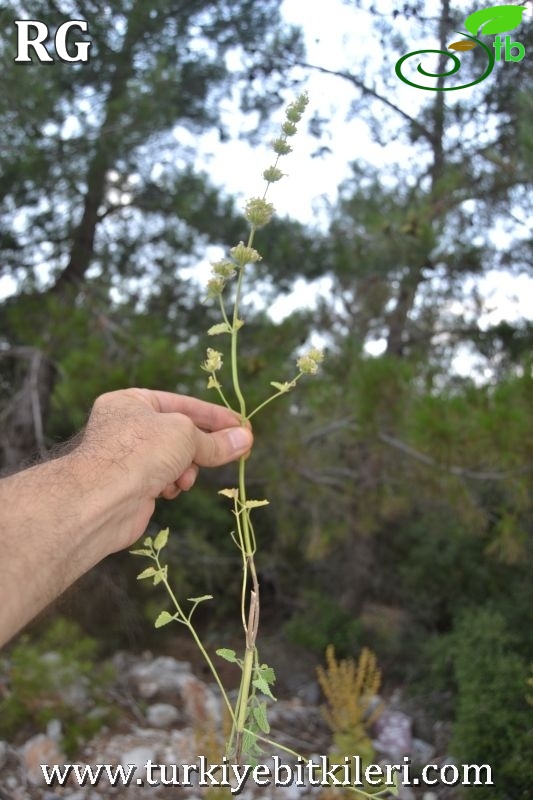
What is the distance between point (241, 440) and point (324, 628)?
453 cm

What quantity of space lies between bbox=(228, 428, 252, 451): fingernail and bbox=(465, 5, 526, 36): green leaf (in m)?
2.90

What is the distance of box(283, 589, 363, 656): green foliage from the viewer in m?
5.44

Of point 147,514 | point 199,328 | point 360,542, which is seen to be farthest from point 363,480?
point 147,514

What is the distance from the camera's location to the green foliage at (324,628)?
544 centimetres

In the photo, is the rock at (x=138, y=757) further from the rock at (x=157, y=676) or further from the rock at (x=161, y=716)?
the rock at (x=157, y=676)

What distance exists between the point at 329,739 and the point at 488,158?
11.3 ft

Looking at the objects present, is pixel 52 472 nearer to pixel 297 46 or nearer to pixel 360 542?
pixel 297 46

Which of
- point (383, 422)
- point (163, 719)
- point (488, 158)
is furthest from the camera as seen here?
point (488, 158)

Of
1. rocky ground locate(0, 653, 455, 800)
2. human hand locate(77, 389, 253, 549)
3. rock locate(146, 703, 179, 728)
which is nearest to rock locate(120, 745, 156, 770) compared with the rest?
rocky ground locate(0, 653, 455, 800)

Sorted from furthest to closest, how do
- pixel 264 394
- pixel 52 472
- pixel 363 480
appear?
pixel 363 480, pixel 264 394, pixel 52 472

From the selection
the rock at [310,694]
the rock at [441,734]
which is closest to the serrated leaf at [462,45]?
the rock at [441,734]

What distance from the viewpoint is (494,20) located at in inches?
148

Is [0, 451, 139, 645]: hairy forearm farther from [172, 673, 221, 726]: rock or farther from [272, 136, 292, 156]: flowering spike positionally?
[172, 673, 221, 726]: rock

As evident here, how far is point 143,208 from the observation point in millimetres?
5496
